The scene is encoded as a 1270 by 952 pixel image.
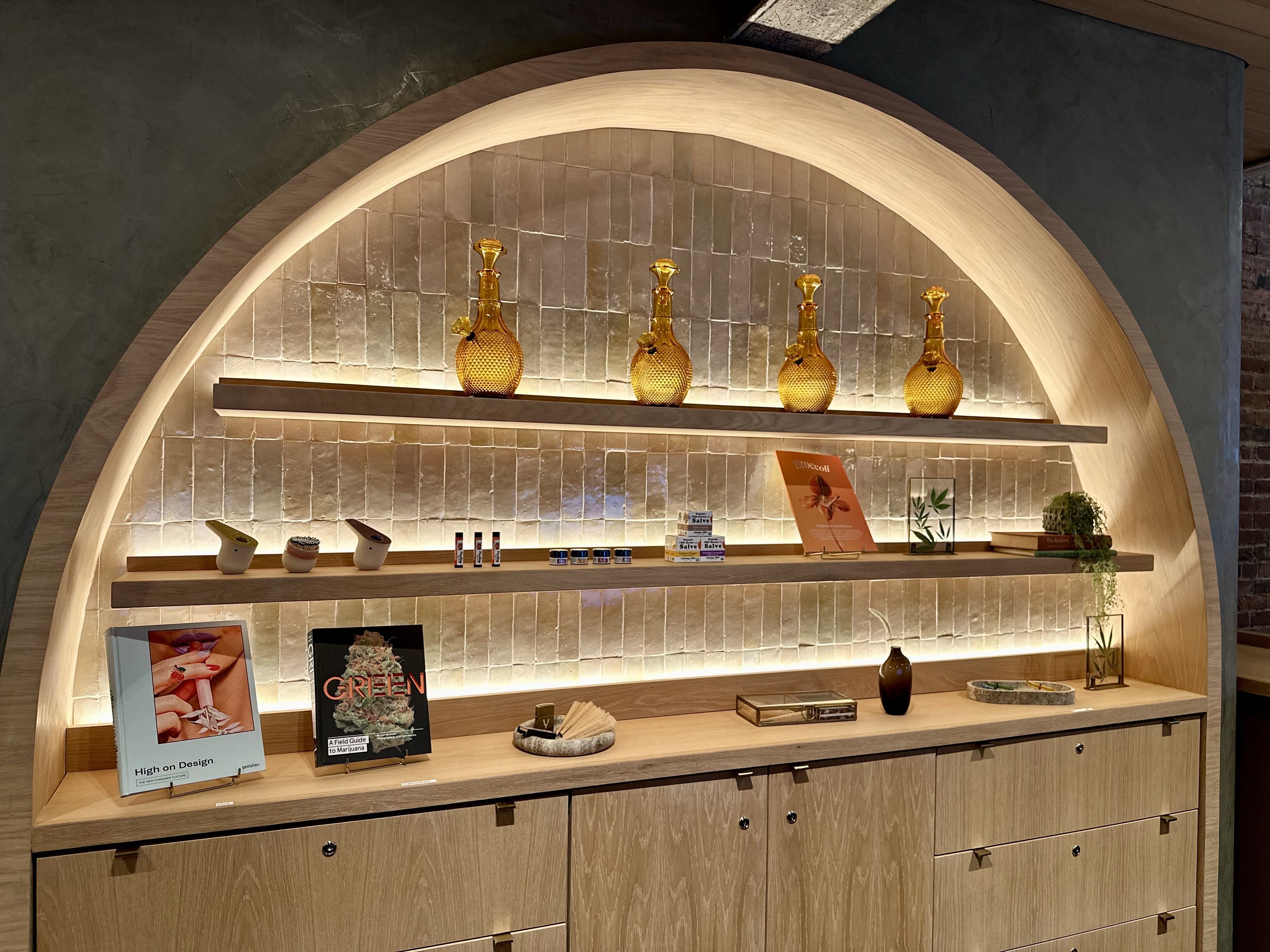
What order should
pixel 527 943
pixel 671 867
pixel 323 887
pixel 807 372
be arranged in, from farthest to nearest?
pixel 807 372 < pixel 671 867 < pixel 527 943 < pixel 323 887

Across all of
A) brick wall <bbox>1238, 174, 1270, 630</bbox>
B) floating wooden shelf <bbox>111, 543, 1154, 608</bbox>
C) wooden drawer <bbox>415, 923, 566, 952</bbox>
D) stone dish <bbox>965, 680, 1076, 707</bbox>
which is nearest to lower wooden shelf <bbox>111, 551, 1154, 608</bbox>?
floating wooden shelf <bbox>111, 543, 1154, 608</bbox>

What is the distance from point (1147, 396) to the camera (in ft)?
8.38

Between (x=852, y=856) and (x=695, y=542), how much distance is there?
892 mm

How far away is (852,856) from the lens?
7.08ft

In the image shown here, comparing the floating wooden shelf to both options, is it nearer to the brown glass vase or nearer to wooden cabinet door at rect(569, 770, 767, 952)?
the brown glass vase

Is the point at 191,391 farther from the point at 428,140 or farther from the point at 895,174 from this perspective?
the point at 895,174

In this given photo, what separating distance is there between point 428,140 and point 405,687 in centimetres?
125

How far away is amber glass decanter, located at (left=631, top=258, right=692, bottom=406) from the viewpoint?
2.20m

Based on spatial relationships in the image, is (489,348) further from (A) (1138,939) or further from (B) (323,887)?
(A) (1138,939)

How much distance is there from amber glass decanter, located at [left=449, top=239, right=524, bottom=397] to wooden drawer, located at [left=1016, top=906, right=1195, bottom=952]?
212cm

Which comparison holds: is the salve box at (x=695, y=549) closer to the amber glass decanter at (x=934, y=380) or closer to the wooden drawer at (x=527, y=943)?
the amber glass decanter at (x=934, y=380)

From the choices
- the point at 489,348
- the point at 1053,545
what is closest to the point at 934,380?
the point at 1053,545

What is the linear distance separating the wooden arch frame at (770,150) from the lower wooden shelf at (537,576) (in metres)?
0.18

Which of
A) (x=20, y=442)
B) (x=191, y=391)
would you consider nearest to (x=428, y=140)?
(x=191, y=391)
